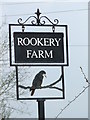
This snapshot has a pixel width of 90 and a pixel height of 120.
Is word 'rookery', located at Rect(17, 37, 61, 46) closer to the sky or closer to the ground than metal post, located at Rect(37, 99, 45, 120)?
closer to the sky

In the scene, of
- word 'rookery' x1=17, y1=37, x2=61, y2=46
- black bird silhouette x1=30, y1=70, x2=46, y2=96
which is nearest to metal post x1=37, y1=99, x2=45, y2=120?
black bird silhouette x1=30, y1=70, x2=46, y2=96

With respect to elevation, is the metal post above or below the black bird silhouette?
below

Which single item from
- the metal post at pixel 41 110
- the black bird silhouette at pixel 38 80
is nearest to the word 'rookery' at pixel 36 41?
the black bird silhouette at pixel 38 80

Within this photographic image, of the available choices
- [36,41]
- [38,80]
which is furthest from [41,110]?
[36,41]

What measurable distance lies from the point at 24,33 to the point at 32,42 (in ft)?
0.24

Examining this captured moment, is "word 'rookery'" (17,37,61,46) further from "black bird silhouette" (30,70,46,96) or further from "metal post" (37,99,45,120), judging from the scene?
"metal post" (37,99,45,120)

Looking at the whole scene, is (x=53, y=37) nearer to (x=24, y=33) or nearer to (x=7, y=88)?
(x=24, y=33)

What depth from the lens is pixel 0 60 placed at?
17.8 feet

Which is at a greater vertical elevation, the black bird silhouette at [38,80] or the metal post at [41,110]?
the black bird silhouette at [38,80]

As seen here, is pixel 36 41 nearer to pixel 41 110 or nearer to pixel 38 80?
pixel 38 80

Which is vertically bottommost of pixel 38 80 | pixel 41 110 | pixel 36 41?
pixel 41 110

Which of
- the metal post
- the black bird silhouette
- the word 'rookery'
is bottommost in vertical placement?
the metal post

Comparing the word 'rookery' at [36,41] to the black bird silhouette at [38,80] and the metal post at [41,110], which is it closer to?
the black bird silhouette at [38,80]

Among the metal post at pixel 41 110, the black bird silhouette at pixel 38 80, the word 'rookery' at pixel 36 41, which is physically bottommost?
the metal post at pixel 41 110
